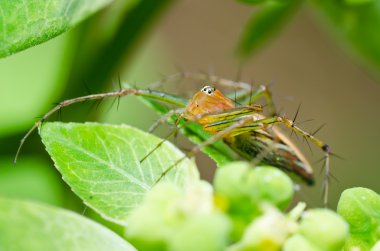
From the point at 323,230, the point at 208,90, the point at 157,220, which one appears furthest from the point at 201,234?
the point at 208,90

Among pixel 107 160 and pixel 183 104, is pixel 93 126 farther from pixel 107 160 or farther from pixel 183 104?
pixel 183 104

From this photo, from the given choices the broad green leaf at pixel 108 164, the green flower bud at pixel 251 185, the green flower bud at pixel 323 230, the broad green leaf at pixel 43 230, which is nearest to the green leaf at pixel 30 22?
the broad green leaf at pixel 108 164

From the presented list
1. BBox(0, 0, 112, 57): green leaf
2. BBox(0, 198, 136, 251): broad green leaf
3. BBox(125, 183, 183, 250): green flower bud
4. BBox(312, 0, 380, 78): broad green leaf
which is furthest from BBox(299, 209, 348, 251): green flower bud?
BBox(312, 0, 380, 78): broad green leaf

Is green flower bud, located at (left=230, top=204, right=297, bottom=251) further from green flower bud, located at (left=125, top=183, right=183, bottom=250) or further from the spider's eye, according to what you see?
the spider's eye

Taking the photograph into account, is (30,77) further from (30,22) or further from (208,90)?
(30,22)

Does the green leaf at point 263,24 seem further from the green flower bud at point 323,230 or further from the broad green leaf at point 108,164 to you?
the green flower bud at point 323,230

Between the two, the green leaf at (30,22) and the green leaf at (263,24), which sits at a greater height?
the green leaf at (30,22)
